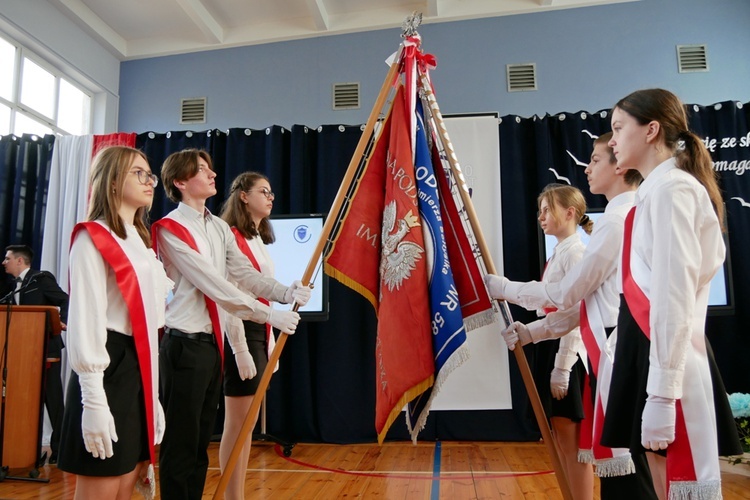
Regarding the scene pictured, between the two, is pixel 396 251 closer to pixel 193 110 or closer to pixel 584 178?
pixel 584 178

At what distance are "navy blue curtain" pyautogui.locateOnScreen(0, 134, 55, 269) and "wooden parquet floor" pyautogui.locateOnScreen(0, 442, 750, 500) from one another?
2.28 metres

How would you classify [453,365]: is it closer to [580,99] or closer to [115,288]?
[115,288]

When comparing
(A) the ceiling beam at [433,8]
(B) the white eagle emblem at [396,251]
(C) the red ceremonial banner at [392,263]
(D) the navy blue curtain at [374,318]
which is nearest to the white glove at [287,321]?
(C) the red ceremonial banner at [392,263]

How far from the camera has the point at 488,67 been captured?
217 inches

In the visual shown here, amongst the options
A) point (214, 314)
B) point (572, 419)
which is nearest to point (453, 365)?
point (572, 419)

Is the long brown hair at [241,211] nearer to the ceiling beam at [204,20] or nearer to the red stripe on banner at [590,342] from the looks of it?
the red stripe on banner at [590,342]

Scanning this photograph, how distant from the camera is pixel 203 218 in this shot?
7.28ft

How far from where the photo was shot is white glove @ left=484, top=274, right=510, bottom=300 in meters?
1.89

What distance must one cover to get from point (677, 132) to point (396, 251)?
97 centimetres

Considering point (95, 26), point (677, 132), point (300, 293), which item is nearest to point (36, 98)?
point (95, 26)

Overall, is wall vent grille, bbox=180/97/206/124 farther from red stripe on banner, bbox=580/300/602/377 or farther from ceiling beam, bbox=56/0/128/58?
red stripe on banner, bbox=580/300/602/377

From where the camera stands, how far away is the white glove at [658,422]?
47.1 inches

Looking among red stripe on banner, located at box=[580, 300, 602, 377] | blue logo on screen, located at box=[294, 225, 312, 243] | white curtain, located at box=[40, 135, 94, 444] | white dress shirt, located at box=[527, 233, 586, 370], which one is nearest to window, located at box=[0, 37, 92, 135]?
white curtain, located at box=[40, 135, 94, 444]

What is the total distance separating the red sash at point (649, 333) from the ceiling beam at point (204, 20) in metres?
5.24
